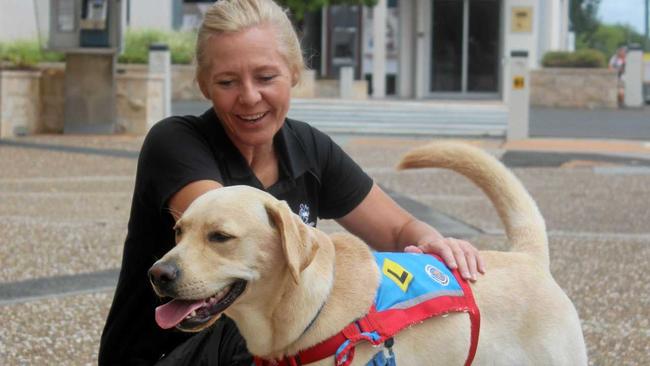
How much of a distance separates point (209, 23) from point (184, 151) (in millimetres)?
421

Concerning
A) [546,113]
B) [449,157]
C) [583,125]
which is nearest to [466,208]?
[449,157]

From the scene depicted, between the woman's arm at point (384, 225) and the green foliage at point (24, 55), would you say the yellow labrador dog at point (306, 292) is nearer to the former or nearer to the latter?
the woman's arm at point (384, 225)

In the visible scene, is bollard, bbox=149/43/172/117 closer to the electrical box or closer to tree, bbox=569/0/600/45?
the electrical box


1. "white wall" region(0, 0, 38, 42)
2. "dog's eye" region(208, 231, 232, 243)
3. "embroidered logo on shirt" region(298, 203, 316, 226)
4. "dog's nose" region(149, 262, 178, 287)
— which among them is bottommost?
"dog's nose" region(149, 262, 178, 287)

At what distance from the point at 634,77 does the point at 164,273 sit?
3087 centimetres

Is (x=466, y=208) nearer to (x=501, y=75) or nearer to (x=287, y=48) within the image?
(x=287, y=48)

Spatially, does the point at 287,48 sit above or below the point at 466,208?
above

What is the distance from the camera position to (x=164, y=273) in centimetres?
303

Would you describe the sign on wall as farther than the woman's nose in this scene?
Yes

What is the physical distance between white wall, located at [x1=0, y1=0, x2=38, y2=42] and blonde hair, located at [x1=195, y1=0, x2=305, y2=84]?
990 inches

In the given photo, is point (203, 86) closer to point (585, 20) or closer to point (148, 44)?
point (148, 44)

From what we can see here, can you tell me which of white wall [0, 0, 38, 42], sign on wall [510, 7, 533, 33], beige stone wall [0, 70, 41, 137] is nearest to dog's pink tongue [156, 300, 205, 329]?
beige stone wall [0, 70, 41, 137]

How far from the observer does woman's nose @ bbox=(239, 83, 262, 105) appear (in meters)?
3.78

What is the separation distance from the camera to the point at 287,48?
153 inches
